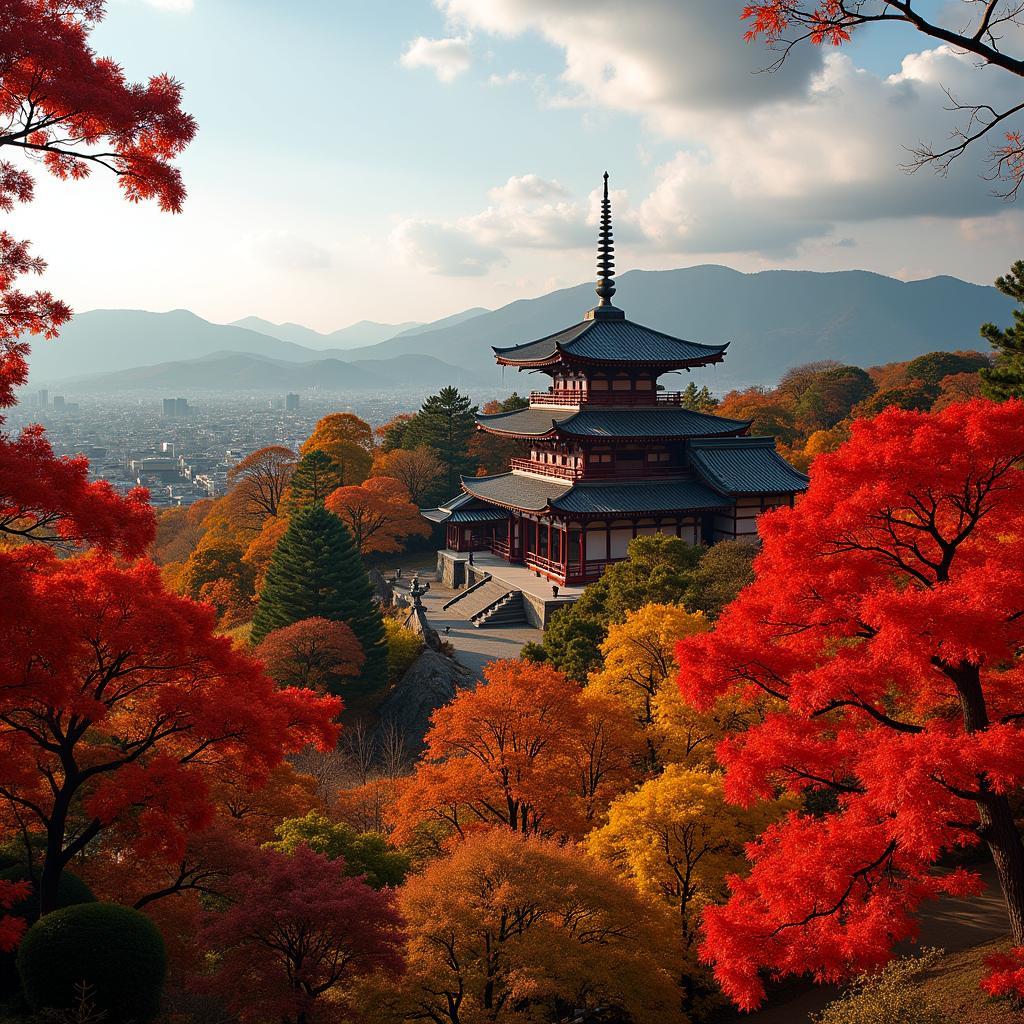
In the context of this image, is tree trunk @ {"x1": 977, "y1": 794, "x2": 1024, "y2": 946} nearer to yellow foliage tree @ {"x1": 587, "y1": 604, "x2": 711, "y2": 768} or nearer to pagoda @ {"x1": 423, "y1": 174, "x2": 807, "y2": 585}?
yellow foliage tree @ {"x1": 587, "y1": 604, "x2": 711, "y2": 768}

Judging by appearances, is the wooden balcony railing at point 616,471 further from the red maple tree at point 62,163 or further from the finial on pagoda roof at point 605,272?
the red maple tree at point 62,163

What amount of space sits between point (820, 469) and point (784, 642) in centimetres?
240

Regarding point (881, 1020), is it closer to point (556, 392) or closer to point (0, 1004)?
point (0, 1004)

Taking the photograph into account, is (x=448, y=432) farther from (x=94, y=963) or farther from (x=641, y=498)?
(x=94, y=963)

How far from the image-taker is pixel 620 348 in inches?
1415

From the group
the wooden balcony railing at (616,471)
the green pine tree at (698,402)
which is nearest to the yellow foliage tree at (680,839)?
the wooden balcony railing at (616,471)

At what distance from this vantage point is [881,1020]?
33.3ft

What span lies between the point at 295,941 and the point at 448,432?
44.0 metres

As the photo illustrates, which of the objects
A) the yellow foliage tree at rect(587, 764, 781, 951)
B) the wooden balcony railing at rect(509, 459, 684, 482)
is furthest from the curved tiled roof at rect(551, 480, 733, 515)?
the yellow foliage tree at rect(587, 764, 781, 951)

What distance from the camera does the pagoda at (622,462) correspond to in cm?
3403

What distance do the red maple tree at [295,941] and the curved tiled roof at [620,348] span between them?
89.2 ft

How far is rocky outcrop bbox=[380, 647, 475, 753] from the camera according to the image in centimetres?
2686

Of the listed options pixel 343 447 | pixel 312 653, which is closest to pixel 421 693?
pixel 312 653

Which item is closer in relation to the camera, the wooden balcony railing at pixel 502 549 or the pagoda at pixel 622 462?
the pagoda at pixel 622 462
